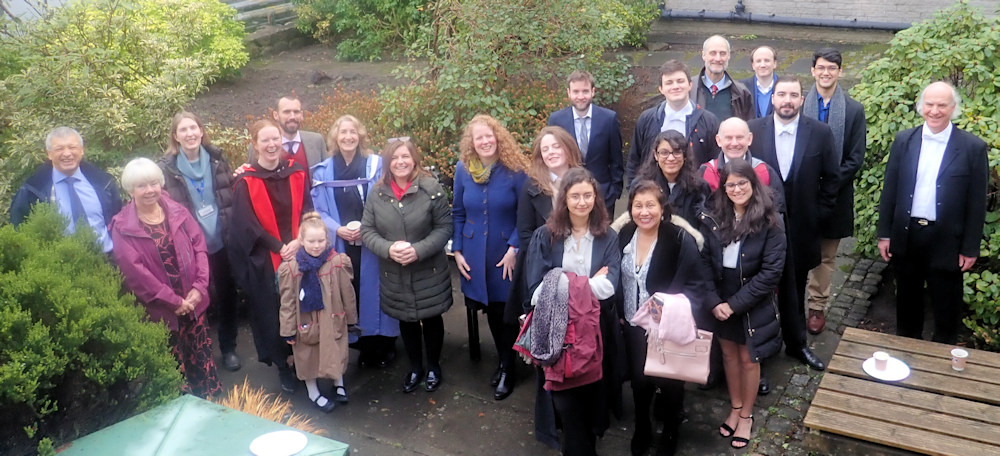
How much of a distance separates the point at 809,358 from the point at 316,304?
330 cm

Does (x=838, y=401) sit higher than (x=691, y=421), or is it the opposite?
(x=838, y=401)

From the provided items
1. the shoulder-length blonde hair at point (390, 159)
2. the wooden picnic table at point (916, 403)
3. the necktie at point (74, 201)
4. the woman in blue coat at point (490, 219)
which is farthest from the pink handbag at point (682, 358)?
the necktie at point (74, 201)

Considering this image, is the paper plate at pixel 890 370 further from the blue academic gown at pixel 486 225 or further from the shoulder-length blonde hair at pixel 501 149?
the shoulder-length blonde hair at pixel 501 149

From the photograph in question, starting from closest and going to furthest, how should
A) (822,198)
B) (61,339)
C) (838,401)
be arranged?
(61,339)
(838,401)
(822,198)

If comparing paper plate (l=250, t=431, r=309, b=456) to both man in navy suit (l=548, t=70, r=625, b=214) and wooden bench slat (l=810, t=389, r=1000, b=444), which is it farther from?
man in navy suit (l=548, t=70, r=625, b=214)

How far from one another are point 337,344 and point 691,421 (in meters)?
2.32

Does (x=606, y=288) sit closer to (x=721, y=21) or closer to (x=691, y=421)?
(x=691, y=421)

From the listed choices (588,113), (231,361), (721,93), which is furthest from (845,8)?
(231,361)

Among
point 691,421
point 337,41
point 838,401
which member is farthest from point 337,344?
point 337,41

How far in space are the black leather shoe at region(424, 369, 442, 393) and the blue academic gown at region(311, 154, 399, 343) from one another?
0.38 meters

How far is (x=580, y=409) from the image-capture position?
15.9 ft

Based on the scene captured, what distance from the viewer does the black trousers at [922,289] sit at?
5473 mm

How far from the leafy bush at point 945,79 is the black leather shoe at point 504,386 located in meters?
3.04

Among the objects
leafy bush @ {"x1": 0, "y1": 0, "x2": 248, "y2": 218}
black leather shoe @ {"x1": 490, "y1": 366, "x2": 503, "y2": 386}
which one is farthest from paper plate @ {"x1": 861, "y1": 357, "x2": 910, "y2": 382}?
leafy bush @ {"x1": 0, "y1": 0, "x2": 248, "y2": 218}
